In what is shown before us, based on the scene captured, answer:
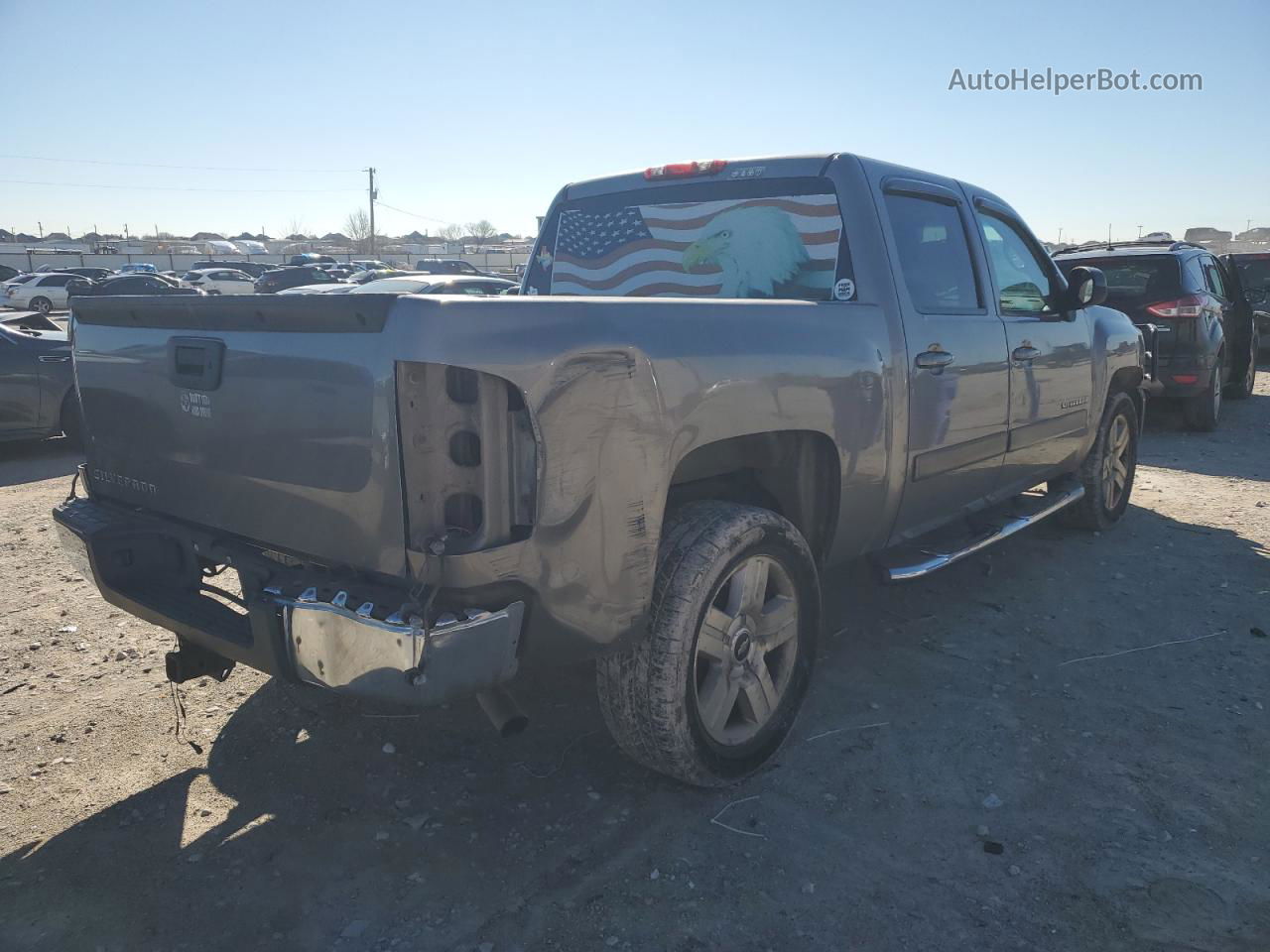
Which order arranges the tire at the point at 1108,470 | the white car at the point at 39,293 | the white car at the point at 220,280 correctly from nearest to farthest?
the tire at the point at 1108,470, the white car at the point at 39,293, the white car at the point at 220,280

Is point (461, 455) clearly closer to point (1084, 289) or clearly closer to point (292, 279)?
point (1084, 289)

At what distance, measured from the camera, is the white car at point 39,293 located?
31.3m

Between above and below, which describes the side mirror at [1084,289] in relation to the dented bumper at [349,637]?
above

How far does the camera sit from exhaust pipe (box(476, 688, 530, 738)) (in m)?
2.55

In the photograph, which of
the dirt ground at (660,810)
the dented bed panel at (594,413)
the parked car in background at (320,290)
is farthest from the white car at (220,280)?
the dented bed panel at (594,413)

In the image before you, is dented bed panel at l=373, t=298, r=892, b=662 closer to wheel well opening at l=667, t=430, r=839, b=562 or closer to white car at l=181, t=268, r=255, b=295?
wheel well opening at l=667, t=430, r=839, b=562

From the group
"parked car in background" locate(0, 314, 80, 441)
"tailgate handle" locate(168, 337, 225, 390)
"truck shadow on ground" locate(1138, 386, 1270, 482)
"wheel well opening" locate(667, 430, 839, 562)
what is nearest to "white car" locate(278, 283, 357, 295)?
"tailgate handle" locate(168, 337, 225, 390)

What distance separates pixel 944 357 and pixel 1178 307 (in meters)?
7.02

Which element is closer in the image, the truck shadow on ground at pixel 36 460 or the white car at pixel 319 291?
the white car at pixel 319 291

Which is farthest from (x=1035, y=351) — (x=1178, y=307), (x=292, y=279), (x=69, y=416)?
(x=292, y=279)

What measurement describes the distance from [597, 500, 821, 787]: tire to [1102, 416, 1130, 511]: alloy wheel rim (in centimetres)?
356

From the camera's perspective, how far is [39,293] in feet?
105

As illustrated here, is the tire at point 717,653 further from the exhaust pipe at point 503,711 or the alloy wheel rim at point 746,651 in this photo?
the exhaust pipe at point 503,711

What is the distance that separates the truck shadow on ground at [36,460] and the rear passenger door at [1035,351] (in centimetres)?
726
